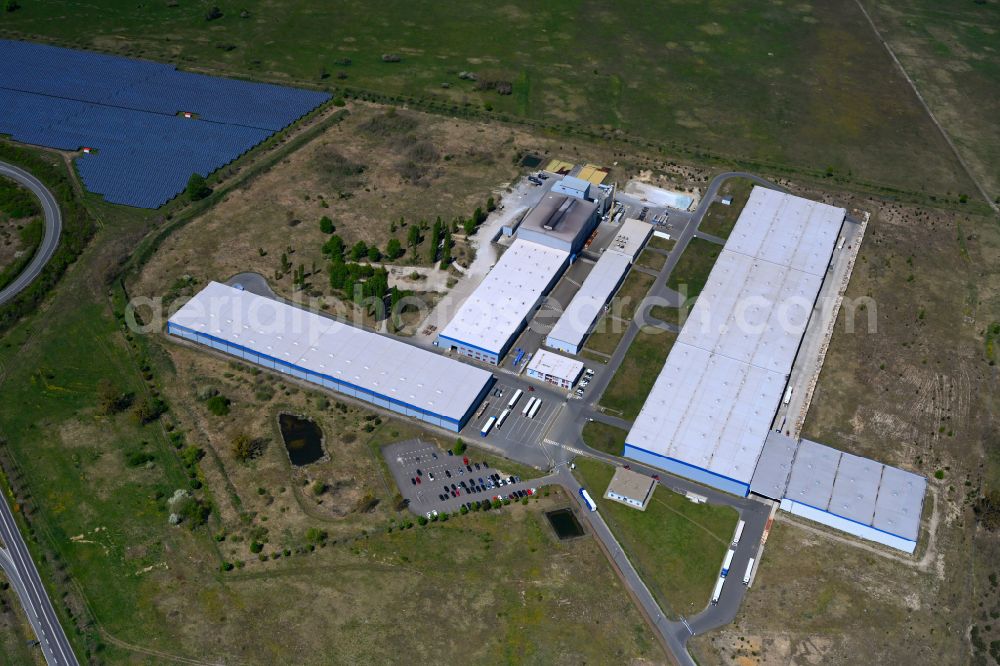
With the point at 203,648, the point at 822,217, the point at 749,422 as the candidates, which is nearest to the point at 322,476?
the point at 203,648

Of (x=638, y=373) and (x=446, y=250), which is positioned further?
(x=446, y=250)

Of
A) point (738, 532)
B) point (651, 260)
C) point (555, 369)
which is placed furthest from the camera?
point (651, 260)

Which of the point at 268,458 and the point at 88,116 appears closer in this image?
the point at 268,458

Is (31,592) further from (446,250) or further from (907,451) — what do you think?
(907,451)

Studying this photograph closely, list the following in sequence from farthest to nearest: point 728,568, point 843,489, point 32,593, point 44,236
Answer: point 44,236, point 843,489, point 728,568, point 32,593

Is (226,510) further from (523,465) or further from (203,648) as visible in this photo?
(523,465)

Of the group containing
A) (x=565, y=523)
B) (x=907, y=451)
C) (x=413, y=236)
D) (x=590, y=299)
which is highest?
(x=413, y=236)

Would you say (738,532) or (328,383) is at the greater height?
(738,532)

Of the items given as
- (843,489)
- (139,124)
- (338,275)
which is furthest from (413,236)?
(843,489)
